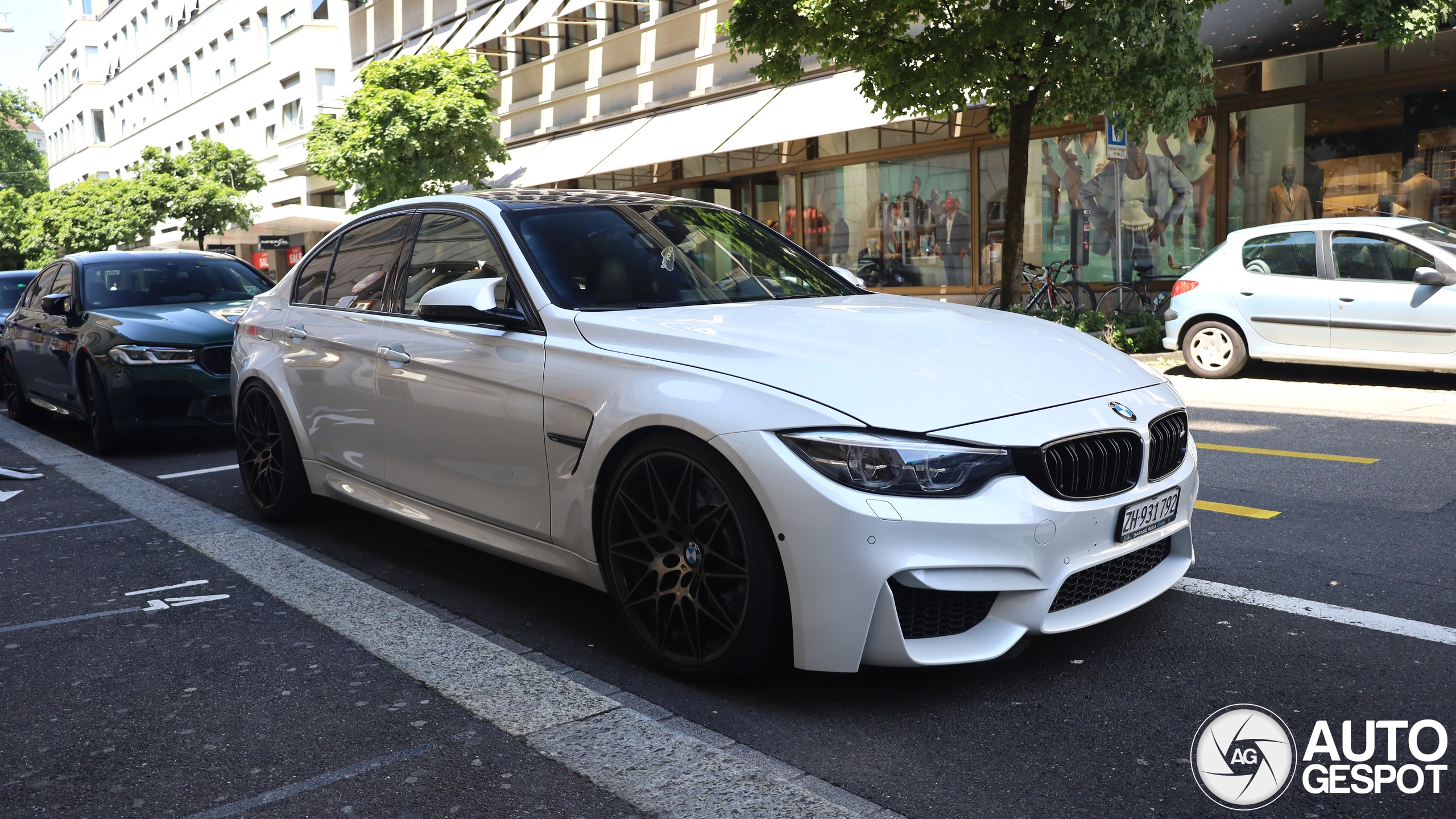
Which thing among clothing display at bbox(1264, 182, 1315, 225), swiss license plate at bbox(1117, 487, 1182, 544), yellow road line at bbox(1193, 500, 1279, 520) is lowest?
yellow road line at bbox(1193, 500, 1279, 520)

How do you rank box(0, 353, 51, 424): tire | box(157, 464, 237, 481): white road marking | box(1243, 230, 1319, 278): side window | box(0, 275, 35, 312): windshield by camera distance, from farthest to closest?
box(0, 275, 35, 312): windshield
box(0, 353, 51, 424): tire
box(1243, 230, 1319, 278): side window
box(157, 464, 237, 481): white road marking

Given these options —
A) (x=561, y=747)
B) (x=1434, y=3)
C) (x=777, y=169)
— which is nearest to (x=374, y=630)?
(x=561, y=747)

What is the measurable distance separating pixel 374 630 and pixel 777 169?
1918 centimetres

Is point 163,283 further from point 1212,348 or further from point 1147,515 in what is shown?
point 1212,348

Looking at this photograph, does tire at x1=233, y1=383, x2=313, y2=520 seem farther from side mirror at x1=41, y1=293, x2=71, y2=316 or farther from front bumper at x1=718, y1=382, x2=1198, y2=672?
side mirror at x1=41, y1=293, x2=71, y2=316

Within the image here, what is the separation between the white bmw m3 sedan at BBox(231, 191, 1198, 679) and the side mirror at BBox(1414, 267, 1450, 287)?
23.5 ft

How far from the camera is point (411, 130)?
22844mm

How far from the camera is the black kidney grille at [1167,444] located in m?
3.55

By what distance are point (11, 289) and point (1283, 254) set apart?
47.4 feet

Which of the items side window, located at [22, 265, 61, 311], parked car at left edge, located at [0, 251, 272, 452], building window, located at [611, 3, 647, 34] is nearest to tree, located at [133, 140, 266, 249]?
building window, located at [611, 3, 647, 34]

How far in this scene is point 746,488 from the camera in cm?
324

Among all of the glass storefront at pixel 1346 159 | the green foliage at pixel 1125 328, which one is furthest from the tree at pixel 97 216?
the glass storefront at pixel 1346 159

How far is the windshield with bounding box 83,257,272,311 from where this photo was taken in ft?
30.1

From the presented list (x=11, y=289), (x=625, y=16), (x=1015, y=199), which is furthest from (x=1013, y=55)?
(x=625, y=16)
